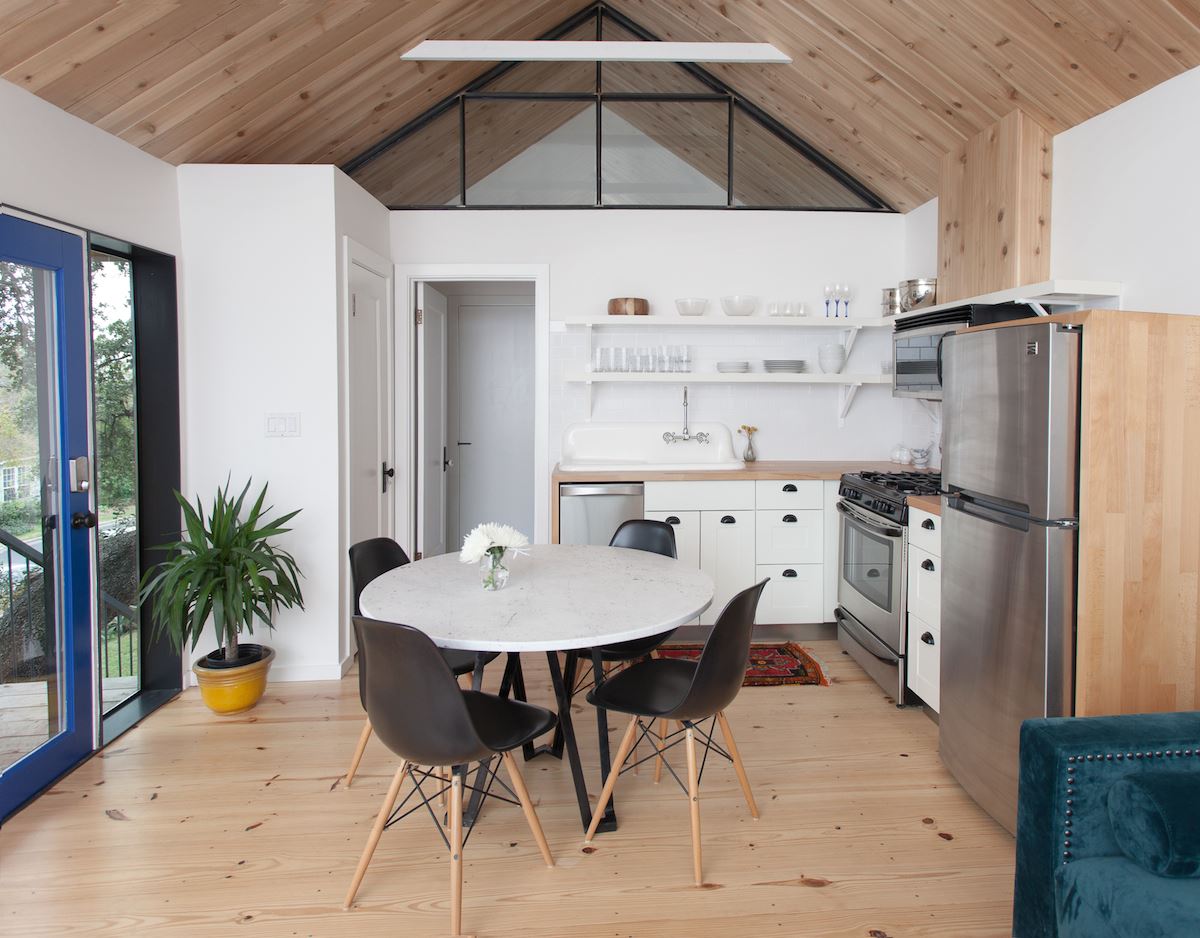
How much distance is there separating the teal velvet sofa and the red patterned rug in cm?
192

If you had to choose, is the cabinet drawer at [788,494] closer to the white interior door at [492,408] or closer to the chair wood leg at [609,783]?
the chair wood leg at [609,783]

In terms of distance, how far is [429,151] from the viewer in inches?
189

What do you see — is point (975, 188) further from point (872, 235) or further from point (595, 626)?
point (595, 626)

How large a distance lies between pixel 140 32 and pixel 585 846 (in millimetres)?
3034

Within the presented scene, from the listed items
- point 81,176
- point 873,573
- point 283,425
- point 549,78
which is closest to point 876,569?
point 873,573

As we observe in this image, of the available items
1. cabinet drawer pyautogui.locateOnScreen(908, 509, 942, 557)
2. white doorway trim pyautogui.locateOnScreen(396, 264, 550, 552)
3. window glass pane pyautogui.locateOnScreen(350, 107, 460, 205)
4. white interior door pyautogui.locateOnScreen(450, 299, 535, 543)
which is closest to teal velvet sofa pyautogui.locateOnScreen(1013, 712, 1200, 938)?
cabinet drawer pyautogui.locateOnScreen(908, 509, 942, 557)

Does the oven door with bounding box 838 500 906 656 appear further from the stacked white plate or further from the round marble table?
the round marble table

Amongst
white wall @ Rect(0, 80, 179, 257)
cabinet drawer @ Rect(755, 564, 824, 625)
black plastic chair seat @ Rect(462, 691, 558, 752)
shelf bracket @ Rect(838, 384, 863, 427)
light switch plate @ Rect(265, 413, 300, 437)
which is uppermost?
white wall @ Rect(0, 80, 179, 257)

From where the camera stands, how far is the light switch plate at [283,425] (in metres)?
3.77

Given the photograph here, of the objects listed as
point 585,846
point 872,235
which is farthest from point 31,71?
point 872,235

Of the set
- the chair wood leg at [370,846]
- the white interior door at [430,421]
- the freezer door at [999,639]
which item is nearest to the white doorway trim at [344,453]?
the white interior door at [430,421]

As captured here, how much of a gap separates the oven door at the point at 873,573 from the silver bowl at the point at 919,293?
1.15 m

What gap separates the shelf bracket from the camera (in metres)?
4.94

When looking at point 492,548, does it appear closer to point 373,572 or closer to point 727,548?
point 373,572
